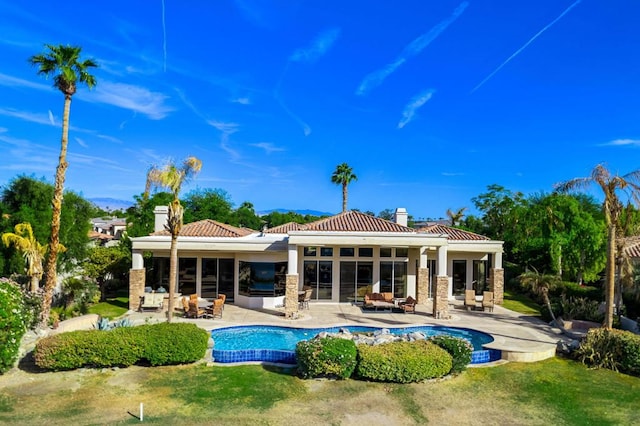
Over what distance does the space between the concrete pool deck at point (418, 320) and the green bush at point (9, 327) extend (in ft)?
19.5

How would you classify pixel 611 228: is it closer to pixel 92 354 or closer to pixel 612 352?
pixel 612 352

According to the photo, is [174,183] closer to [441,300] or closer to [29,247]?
[29,247]

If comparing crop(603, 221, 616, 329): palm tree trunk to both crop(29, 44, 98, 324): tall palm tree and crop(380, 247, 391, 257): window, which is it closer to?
crop(380, 247, 391, 257): window

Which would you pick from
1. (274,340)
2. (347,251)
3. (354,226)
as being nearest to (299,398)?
(274,340)

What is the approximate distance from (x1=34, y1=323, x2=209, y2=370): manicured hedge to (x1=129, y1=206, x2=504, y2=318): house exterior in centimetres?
906

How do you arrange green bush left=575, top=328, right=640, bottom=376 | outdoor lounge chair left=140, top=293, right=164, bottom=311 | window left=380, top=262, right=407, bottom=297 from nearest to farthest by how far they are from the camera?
green bush left=575, top=328, right=640, bottom=376, outdoor lounge chair left=140, top=293, right=164, bottom=311, window left=380, top=262, right=407, bottom=297

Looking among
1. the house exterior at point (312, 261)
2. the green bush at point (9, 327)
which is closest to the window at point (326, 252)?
the house exterior at point (312, 261)

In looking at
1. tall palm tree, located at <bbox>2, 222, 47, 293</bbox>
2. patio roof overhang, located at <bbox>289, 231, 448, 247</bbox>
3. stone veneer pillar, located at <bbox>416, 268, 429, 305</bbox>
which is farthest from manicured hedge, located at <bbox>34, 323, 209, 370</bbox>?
stone veneer pillar, located at <bbox>416, 268, 429, 305</bbox>

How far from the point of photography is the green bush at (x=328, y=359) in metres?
12.0

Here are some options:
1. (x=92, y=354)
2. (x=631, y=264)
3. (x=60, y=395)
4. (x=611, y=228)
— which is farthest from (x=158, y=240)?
(x=631, y=264)

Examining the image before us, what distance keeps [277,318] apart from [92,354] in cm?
923

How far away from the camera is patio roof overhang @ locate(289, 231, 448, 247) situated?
21.5 metres

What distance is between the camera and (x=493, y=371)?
13.2 m

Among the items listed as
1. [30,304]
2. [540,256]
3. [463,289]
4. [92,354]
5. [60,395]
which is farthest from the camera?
[540,256]
